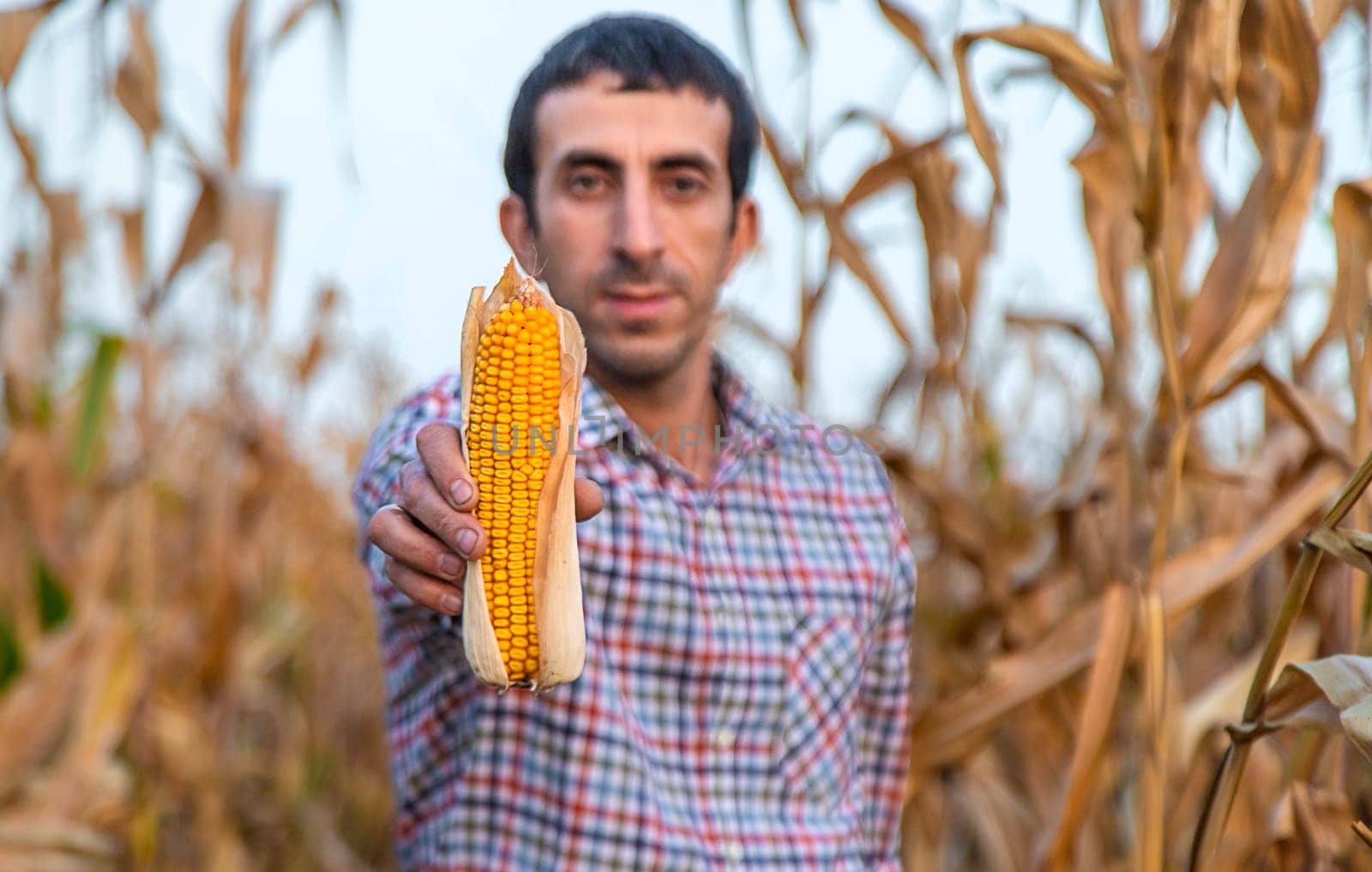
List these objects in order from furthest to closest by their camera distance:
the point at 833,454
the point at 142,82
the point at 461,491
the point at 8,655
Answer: the point at 8,655
the point at 142,82
the point at 833,454
the point at 461,491

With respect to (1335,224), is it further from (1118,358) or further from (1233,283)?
(1118,358)

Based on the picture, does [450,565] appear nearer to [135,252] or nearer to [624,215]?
[624,215]

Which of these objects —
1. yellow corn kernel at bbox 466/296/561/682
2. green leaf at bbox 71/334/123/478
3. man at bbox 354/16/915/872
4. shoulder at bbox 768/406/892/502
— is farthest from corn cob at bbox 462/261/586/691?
green leaf at bbox 71/334/123/478

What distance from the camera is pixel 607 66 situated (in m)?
1.25

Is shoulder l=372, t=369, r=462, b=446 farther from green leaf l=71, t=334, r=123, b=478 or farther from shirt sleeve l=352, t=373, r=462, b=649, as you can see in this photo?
green leaf l=71, t=334, r=123, b=478

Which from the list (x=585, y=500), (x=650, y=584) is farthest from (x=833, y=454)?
(x=585, y=500)

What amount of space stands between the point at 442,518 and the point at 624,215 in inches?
18.2

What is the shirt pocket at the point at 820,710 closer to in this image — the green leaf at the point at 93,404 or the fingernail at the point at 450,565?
the fingernail at the point at 450,565

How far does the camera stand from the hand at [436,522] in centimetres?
83

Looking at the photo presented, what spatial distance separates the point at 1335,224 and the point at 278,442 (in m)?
1.72

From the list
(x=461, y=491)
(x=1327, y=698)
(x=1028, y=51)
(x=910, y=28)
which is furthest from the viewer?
(x=910, y=28)

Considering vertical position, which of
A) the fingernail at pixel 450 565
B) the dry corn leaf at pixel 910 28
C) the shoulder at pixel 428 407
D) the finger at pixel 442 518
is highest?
the dry corn leaf at pixel 910 28

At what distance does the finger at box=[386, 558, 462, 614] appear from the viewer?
0.87 m

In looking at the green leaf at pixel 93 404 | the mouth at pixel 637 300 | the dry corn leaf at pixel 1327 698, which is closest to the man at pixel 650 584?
the mouth at pixel 637 300
